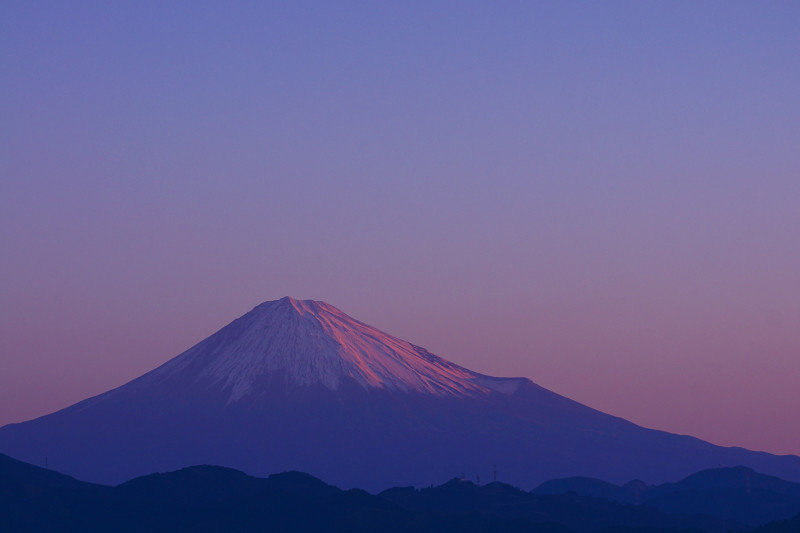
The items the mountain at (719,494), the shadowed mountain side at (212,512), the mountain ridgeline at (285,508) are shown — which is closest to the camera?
the shadowed mountain side at (212,512)

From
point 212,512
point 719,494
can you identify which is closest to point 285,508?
point 212,512

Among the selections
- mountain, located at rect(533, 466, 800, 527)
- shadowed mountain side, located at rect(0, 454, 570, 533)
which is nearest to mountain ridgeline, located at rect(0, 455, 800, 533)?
shadowed mountain side, located at rect(0, 454, 570, 533)

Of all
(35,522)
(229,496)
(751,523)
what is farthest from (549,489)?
(35,522)

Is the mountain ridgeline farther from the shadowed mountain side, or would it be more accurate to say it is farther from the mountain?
the mountain

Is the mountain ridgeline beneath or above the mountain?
beneath

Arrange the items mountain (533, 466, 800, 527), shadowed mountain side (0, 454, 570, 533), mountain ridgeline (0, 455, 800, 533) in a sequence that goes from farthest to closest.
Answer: mountain (533, 466, 800, 527) < mountain ridgeline (0, 455, 800, 533) < shadowed mountain side (0, 454, 570, 533)

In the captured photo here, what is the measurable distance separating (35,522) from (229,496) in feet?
45.2

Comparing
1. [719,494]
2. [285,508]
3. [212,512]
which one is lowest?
[212,512]

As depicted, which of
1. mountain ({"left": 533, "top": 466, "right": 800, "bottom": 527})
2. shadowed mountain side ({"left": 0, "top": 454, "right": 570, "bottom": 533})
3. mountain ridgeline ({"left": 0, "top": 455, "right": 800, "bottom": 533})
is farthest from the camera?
mountain ({"left": 533, "top": 466, "right": 800, "bottom": 527})

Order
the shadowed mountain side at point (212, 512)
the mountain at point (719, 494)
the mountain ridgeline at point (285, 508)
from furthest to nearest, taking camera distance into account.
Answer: the mountain at point (719, 494) < the mountain ridgeline at point (285, 508) < the shadowed mountain side at point (212, 512)

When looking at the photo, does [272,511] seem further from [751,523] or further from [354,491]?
[751,523]

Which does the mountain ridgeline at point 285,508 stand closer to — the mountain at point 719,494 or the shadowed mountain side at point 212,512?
the shadowed mountain side at point 212,512

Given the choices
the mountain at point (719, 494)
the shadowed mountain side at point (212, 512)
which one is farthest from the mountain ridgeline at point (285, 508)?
the mountain at point (719, 494)

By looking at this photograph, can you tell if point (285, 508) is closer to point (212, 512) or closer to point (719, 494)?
point (212, 512)
